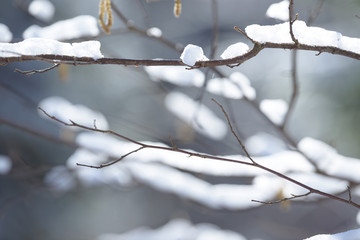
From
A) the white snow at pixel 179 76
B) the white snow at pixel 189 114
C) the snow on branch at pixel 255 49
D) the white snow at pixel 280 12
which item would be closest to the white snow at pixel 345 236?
the snow on branch at pixel 255 49

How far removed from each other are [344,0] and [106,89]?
10.0ft

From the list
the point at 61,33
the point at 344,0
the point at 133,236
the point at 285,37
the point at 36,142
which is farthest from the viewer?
the point at 36,142

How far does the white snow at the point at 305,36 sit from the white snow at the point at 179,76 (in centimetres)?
71

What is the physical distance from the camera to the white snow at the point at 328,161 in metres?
1.39

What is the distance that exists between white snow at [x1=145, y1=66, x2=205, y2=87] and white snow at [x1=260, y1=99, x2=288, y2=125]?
23 cm

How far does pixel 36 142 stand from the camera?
193 inches

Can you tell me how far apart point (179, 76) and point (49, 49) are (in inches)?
31.8

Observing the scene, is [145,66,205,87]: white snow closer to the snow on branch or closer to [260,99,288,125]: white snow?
[260,99,288,125]: white snow

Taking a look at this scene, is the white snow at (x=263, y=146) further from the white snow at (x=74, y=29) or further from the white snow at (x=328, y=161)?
the white snow at (x=74, y=29)

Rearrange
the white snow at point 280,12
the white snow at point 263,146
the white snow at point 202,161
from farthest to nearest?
the white snow at point 263,146
the white snow at point 202,161
the white snow at point 280,12

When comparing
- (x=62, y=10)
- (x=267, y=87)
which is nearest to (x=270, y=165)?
(x=267, y=87)

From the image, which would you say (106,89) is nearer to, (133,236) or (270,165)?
(133,236)

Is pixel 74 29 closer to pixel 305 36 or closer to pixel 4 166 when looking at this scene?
pixel 305 36

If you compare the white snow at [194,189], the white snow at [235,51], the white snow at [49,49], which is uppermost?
the white snow at [235,51]
